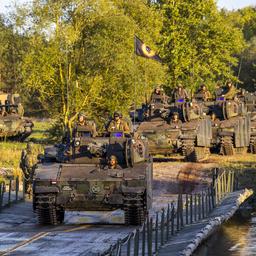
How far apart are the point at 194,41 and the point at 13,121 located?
24.4m

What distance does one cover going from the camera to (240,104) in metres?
36.0

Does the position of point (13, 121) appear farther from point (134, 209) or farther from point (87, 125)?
point (134, 209)

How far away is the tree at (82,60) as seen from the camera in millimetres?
38812

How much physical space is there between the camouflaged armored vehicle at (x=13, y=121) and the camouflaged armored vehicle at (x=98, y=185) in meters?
23.5

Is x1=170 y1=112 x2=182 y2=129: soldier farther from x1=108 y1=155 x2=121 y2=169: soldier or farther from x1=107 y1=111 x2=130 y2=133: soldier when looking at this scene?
x1=108 y1=155 x2=121 y2=169: soldier

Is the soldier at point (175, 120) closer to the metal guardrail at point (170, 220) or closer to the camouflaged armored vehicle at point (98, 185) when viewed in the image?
the metal guardrail at point (170, 220)

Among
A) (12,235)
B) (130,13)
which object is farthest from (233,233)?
(130,13)

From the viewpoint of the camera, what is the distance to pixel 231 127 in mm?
34844

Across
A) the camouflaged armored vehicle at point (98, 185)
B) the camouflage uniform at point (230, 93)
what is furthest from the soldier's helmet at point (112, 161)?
the camouflage uniform at point (230, 93)

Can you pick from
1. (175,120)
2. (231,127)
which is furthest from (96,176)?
(231,127)

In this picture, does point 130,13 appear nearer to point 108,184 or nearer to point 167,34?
point 167,34

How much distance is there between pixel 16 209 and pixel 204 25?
4405 cm

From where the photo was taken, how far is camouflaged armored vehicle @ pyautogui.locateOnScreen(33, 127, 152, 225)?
18.4 metres

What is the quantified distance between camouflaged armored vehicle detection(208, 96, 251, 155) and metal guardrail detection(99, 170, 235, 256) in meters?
7.94
